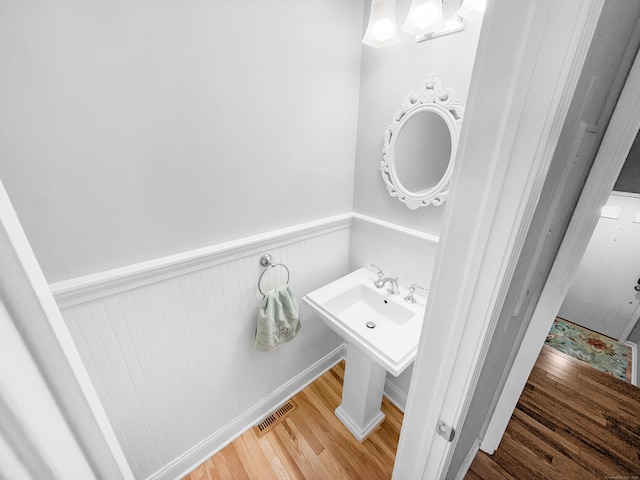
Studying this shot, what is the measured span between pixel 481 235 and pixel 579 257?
102 cm

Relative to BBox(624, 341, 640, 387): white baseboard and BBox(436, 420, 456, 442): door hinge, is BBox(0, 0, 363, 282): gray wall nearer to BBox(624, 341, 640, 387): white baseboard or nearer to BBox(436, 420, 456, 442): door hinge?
BBox(436, 420, 456, 442): door hinge

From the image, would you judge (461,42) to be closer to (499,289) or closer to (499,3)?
(499,3)

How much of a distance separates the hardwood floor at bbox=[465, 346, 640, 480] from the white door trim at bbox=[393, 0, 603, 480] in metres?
1.38

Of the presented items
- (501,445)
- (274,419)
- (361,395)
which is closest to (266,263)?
(361,395)

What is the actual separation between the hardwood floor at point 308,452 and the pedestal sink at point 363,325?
0.07m

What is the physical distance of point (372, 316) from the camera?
1.54 m

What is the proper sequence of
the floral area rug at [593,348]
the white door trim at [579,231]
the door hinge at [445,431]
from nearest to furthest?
the door hinge at [445,431]
the white door trim at [579,231]
the floral area rug at [593,348]

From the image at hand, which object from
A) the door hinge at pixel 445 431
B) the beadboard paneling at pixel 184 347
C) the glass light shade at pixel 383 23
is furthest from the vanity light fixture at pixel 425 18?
the door hinge at pixel 445 431

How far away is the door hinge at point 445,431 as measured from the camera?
2.20 feet

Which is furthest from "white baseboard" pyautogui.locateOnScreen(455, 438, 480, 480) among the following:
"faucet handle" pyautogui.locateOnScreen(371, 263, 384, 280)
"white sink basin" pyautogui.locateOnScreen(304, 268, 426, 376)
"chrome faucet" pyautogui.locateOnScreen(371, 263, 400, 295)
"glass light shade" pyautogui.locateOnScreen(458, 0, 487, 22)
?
"glass light shade" pyautogui.locateOnScreen(458, 0, 487, 22)

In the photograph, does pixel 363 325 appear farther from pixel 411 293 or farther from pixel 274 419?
pixel 274 419

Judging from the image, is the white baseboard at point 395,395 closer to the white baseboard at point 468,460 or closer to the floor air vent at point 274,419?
the white baseboard at point 468,460

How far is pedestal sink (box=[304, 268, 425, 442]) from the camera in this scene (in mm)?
1277

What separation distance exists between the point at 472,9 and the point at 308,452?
2.23 metres
